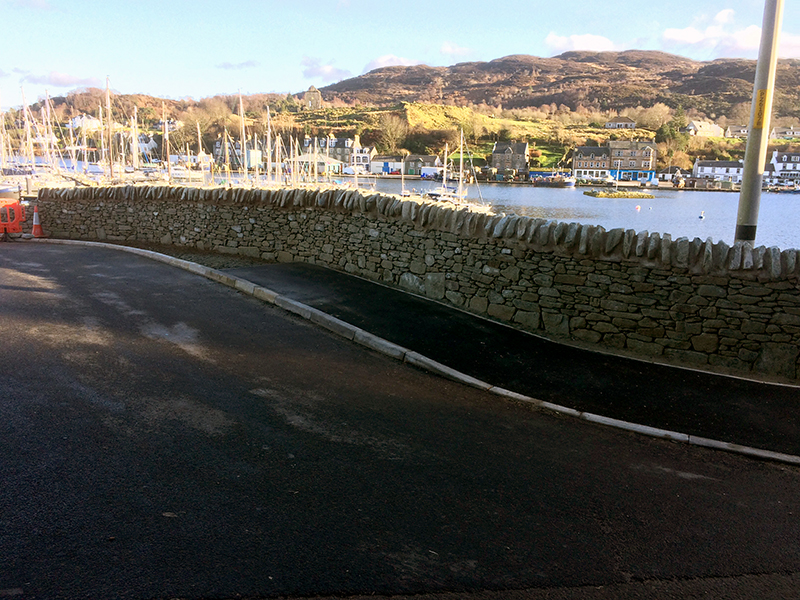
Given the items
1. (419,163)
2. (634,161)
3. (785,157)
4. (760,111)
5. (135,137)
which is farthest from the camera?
(419,163)

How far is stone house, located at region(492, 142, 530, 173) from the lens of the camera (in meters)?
120

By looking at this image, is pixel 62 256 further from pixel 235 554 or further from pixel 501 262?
pixel 235 554

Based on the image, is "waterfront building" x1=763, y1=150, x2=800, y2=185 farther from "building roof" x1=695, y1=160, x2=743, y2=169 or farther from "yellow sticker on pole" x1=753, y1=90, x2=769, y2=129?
"yellow sticker on pole" x1=753, y1=90, x2=769, y2=129

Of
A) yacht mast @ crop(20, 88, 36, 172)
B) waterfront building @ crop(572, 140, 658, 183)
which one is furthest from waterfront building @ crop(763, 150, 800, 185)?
yacht mast @ crop(20, 88, 36, 172)

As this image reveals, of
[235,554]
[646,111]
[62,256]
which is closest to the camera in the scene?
[235,554]

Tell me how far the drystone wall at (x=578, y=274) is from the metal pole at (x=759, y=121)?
0.79 m

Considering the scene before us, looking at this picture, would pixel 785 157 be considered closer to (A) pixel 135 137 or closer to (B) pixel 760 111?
(A) pixel 135 137

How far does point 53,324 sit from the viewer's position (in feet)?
26.7

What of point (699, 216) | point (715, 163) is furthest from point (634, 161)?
point (699, 216)

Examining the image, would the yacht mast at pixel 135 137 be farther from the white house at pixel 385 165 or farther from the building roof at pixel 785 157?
the building roof at pixel 785 157

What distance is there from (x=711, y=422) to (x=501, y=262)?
12.8 feet

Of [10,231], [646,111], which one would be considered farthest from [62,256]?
[646,111]

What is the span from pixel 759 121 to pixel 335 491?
291 inches

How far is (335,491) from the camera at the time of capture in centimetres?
425
